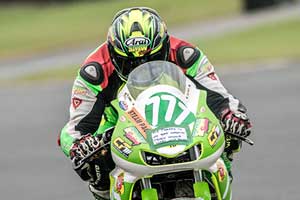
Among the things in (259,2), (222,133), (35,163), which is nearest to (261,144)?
(35,163)

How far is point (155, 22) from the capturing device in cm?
627

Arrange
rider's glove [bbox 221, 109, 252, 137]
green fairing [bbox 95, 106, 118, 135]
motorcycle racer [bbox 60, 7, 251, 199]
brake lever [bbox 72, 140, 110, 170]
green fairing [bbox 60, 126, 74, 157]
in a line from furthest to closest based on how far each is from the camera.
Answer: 1. green fairing [bbox 60, 126, 74, 157]
2. green fairing [bbox 95, 106, 118, 135]
3. motorcycle racer [bbox 60, 7, 251, 199]
4. rider's glove [bbox 221, 109, 252, 137]
5. brake lever [bbox 72, 140, 110, 170]

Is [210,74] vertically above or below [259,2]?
above

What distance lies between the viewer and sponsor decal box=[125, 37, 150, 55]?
20.1 feet

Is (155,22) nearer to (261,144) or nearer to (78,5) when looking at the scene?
(261,144)

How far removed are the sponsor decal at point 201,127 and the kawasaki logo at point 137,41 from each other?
818mm

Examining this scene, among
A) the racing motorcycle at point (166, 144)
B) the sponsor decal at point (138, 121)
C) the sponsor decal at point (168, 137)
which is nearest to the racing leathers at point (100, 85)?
the racing motorcycle at point (166, 144)

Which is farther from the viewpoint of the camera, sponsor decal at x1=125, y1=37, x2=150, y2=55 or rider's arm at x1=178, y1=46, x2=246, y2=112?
rider's arm at x1=178, y1=46, x2=246, y2=112

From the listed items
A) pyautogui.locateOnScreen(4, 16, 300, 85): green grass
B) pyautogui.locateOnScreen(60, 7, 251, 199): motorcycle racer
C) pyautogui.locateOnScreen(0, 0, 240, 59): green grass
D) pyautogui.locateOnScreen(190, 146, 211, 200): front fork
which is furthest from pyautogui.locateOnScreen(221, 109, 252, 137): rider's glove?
pyautogui.locateOnScreen(0, 0, 240, 59): green grass

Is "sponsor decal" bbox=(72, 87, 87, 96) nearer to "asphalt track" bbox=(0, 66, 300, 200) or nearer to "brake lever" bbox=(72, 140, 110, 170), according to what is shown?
"brake lever" bbox=(72, 140, 110, 170)

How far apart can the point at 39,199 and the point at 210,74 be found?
5397mm

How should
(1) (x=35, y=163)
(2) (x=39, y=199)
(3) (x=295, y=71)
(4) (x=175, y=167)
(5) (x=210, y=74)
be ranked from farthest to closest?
(3) (x=295, y=71) → (1) (x=35, y=163) → (2) (x=39, y=199) → (5) (x=210, y=74) → (4) (x=175, y=167)

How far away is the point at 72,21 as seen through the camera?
44656 millimetres

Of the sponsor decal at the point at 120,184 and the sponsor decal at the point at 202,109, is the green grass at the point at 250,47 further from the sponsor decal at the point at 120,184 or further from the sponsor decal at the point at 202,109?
the sponsor decal at the point at 120,184
